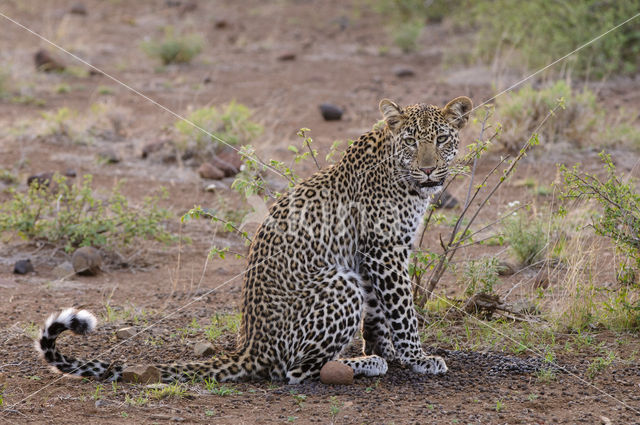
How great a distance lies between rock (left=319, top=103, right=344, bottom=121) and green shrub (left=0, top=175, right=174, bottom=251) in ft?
17.4

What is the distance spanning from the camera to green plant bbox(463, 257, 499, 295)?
7496 millimetres

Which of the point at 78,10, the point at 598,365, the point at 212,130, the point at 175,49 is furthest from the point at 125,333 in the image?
the point at 78,10

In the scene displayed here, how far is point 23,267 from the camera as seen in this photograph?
8.96 metres

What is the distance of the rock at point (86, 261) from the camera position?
9.01 meters

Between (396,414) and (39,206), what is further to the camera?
(39,206)

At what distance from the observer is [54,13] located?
23672mm

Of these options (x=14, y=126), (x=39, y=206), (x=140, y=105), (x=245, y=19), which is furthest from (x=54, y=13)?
(x=39, y=206)

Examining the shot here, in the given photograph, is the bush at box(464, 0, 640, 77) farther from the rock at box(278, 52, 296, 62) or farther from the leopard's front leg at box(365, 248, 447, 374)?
the leopard's front leg at box(365, 248, 447, 374)

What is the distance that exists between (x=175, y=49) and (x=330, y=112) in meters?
5.91

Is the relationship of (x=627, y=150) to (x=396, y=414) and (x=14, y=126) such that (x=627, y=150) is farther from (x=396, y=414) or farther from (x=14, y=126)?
(x=14, y=126)

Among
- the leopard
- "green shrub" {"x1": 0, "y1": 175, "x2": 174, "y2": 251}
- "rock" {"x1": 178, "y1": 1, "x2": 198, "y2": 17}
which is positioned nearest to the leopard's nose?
the leopard

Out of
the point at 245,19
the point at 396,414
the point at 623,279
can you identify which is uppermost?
the point at 245,19

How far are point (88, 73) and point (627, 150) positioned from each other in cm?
1101

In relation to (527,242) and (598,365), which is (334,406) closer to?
(598,365)
